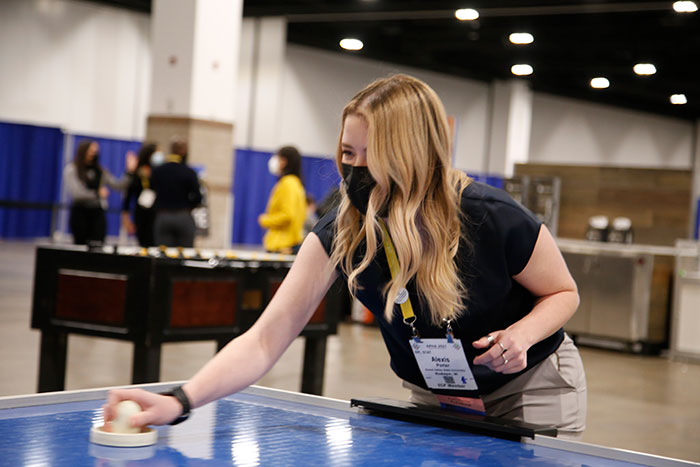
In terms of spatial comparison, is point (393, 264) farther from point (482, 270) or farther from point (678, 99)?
point (678, 99)

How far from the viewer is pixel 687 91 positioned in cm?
2134

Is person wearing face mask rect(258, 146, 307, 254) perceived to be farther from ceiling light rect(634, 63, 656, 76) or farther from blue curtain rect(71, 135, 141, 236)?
ceiling light rect(634, 63, 656, 76)

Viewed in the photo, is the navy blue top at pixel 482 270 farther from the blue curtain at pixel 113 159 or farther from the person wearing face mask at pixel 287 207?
the blue curtain at pixel 113 159

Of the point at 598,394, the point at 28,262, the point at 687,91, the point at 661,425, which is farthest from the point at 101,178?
the point at 687,91

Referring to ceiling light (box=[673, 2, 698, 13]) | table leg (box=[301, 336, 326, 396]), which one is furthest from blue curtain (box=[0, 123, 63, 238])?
table leg (box=[301, 336, 326, 396])

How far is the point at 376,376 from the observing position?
6.26 metres

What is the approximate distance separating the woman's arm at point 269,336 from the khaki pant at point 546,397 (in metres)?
0.36

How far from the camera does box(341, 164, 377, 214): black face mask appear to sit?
1726mm

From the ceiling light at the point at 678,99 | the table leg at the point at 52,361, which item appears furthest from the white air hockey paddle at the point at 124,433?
the ceiling light at the point at 678,99

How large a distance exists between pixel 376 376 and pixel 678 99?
1818cm

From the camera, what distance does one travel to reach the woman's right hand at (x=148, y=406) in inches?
58.6

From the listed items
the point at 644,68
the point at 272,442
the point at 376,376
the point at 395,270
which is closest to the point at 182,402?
the point at 272,442

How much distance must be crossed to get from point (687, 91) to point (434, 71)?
238 inches

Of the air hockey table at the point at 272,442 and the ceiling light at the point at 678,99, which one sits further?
the ceiling light at the point at 678,99
